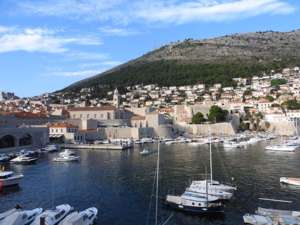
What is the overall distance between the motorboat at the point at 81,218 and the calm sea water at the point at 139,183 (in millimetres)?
618

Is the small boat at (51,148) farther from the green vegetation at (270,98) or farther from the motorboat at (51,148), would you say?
the green vegetation at (270,98)

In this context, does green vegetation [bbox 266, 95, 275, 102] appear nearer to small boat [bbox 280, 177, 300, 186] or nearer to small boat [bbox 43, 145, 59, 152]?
small boat [bbox 43, 145, 59, 152]

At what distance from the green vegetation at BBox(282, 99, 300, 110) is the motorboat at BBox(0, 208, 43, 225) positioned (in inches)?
2709

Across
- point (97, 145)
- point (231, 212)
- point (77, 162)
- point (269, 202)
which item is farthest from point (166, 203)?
point (97, 145)

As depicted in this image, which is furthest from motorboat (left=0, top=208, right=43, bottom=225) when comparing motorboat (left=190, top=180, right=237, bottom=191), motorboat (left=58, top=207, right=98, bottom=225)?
motorboat (left=190, top=180, right=237, bottom=191)

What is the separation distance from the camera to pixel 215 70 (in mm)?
120438

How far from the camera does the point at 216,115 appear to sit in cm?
7575

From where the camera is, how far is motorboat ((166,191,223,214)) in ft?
65.7

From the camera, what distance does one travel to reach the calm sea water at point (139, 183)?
2056 cm

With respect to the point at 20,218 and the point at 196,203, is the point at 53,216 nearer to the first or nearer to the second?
the point at 20,218

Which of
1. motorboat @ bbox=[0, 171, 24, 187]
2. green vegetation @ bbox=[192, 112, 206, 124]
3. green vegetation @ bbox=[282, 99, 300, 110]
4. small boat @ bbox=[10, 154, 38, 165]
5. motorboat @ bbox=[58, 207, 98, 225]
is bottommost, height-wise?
motorboat @ bbox=[58, 207, 98, 225]

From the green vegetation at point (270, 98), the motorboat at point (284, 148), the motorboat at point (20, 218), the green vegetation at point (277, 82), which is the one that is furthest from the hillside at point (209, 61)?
the motorboat at point (20, 218)

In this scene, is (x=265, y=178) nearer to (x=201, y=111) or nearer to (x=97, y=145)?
(x=97, y=145)

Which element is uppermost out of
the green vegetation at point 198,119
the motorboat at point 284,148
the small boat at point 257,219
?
the green vegetation at point 198,119
